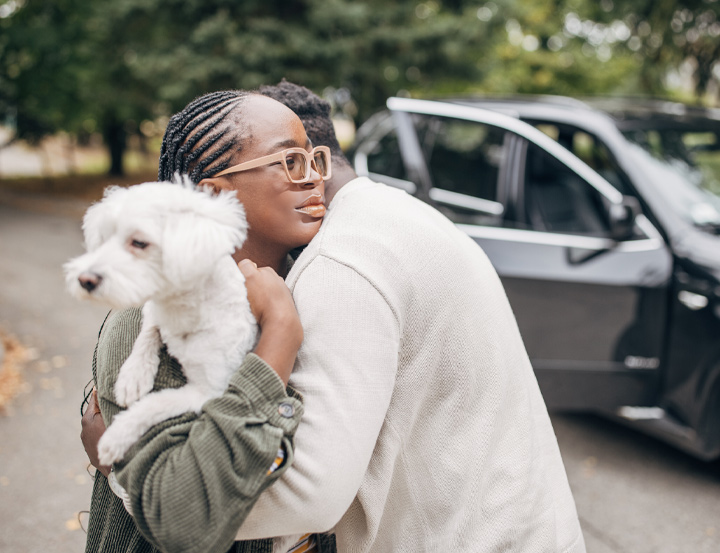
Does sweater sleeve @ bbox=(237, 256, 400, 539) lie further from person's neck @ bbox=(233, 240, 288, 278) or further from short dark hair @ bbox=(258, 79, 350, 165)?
short dark hair @ bbox=(258, 79, 350, 165)

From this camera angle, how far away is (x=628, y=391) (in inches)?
146

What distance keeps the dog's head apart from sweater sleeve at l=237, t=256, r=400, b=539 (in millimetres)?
224

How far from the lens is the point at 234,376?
1231 mm

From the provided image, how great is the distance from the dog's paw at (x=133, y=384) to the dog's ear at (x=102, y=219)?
259mm

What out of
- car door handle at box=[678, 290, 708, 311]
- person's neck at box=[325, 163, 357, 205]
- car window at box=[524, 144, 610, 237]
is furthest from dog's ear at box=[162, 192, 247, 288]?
car window at box=[524, 144, 610, 237]

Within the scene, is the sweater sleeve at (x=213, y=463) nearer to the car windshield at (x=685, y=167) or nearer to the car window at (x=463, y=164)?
the car window at (x=463, y=164)

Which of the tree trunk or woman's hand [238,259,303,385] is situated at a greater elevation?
woman's hand [238,259,303,385]

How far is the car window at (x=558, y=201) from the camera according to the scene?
14.7 ft

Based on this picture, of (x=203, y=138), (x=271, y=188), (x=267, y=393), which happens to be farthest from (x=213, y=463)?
(x=203, y=138)

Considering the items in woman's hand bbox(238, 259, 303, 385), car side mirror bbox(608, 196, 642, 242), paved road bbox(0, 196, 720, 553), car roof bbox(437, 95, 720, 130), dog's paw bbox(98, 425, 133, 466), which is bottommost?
paved road bbox(0, 196, 720, 553)

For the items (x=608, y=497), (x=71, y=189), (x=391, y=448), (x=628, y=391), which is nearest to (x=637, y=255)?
(x=628, y=391)

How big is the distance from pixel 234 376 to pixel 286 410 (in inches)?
4.8

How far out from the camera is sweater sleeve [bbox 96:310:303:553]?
1139 millimetres

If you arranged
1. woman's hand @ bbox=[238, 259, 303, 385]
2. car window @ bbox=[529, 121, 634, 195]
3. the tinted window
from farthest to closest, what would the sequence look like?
1. the tinted window
2. car window @ bbox=[529, 121, 634, 195]
3. woman's hand @ bbox=[238, 259, 303, 385]
